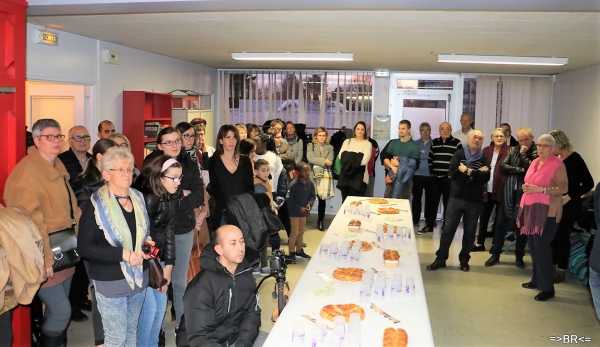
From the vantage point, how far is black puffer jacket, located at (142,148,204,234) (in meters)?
4.30

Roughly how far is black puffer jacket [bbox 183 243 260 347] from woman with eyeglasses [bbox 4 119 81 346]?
4.07ft

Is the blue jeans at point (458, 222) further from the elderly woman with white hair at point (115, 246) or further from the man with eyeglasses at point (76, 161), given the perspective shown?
the elderly woman with white hair at point (115, 246)

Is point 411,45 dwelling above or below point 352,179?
above

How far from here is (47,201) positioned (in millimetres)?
3852

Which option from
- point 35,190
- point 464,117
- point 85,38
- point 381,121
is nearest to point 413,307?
point 35,190

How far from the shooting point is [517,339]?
4.84 meters

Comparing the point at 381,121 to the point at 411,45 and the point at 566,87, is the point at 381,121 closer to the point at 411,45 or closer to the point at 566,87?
the point at 566,87

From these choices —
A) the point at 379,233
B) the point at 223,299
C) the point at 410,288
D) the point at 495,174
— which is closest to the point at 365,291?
the point at 410,288

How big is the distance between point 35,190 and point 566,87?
29.7 feet

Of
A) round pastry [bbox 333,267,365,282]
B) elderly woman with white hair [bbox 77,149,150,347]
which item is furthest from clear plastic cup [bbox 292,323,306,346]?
elderly woman with white hair [bbox 77,149,150,347]

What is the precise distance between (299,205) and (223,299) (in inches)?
158

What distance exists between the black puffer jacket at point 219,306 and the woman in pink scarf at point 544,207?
11.8 ft

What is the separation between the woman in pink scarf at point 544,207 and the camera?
226 inches

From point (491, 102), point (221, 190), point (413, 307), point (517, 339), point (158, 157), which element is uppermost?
point (491, 102)
